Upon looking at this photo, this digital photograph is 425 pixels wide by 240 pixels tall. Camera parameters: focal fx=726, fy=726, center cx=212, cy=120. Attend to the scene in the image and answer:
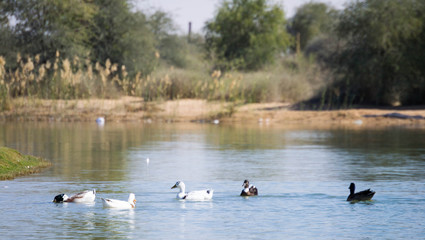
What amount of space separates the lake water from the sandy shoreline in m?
10.0

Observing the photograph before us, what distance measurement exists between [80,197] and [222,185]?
4.16 m

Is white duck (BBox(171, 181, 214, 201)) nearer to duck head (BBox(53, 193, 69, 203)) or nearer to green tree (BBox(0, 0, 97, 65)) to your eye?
duck head (BBox(53, 193, 69, 203))

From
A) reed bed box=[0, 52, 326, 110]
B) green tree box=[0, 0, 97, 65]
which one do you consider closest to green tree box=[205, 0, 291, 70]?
reed bed box=[0, 52, 326, 110]

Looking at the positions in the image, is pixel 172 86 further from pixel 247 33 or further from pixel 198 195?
pixel 198 195

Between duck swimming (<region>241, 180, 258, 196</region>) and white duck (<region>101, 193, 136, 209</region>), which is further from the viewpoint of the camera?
duck swimming (<region>241, 180, 258, 196</region>)

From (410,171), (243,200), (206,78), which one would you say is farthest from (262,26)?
(243,200)

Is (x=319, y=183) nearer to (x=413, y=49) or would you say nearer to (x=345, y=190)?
(x=345, y=190)

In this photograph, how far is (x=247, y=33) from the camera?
206 feet

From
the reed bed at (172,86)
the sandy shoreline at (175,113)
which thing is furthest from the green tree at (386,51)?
the reed bed at (172,86)

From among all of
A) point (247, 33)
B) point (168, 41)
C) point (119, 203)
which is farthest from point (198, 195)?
point (168, 41)

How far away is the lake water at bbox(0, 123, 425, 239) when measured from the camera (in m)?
12.4

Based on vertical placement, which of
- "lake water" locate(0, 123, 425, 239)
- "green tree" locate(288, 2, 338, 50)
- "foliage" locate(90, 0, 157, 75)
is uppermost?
"green tree" locate(288, 2, 338, 50)

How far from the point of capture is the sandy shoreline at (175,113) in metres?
43.1

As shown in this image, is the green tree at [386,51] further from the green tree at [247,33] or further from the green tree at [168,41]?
the green tree at [168,41]
